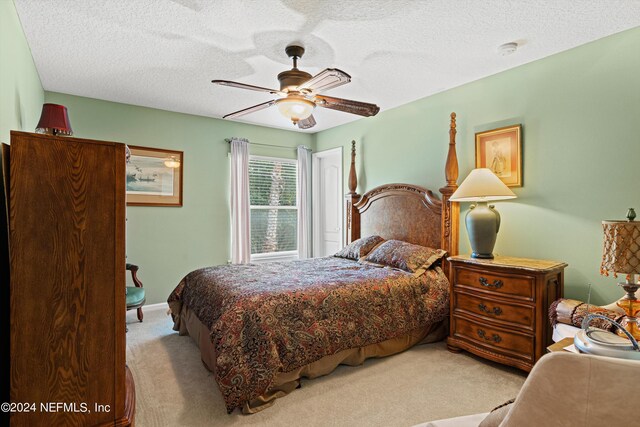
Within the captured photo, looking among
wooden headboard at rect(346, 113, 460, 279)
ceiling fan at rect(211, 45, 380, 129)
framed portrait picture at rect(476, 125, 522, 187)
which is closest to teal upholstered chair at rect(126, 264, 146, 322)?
ceiling fan at rect(211, 45, 380, 129)

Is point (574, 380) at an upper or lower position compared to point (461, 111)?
lower

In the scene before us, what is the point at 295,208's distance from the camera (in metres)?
5.67

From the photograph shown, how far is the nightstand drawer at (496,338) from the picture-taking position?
99.0 inches

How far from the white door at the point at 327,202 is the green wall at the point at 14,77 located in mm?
3705

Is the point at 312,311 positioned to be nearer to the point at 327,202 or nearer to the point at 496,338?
the point at 496,338

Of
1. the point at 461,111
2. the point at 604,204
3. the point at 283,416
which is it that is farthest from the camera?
the point at 461,111

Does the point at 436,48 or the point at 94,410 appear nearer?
the point at 94,410

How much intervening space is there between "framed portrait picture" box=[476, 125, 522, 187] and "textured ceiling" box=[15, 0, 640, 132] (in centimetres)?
61

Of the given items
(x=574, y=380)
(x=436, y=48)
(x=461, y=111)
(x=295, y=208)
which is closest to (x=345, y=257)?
(x=295, y=208)

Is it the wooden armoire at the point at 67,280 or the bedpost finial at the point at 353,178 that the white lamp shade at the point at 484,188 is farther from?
the wooden armoire at the point at 67,280

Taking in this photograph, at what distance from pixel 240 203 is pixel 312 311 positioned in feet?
9.29

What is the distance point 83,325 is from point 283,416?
134 cm

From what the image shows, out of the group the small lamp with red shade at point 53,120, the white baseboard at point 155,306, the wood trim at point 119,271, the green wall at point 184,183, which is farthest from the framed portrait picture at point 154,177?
the wood trim at point 119,271

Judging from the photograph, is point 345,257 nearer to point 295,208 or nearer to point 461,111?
point 295,208
